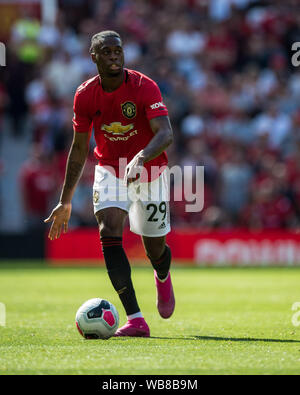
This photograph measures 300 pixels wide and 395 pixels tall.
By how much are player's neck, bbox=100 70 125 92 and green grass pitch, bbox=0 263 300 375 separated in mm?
2144

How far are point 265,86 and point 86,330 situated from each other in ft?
45.1

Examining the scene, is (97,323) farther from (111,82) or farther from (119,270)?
(111,82)

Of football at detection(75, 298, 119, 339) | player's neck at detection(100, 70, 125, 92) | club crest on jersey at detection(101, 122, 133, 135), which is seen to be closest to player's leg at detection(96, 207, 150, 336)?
football at detection(75, 298, 119, 339)

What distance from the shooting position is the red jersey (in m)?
7.19

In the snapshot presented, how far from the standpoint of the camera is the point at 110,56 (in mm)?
7000

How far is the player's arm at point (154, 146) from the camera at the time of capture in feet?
21.5

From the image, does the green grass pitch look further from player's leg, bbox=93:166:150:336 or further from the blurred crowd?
the blurred crowd

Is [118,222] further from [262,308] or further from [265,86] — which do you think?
[265,86]

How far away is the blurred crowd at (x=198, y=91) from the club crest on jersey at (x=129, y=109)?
10.7m

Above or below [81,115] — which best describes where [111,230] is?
below

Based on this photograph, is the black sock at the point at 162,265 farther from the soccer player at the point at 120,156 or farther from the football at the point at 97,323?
the football at the point at 97,323

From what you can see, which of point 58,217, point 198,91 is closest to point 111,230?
point 58,217

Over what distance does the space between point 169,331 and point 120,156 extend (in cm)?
161

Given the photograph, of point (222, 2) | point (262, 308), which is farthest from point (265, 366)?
point (222, 2)
